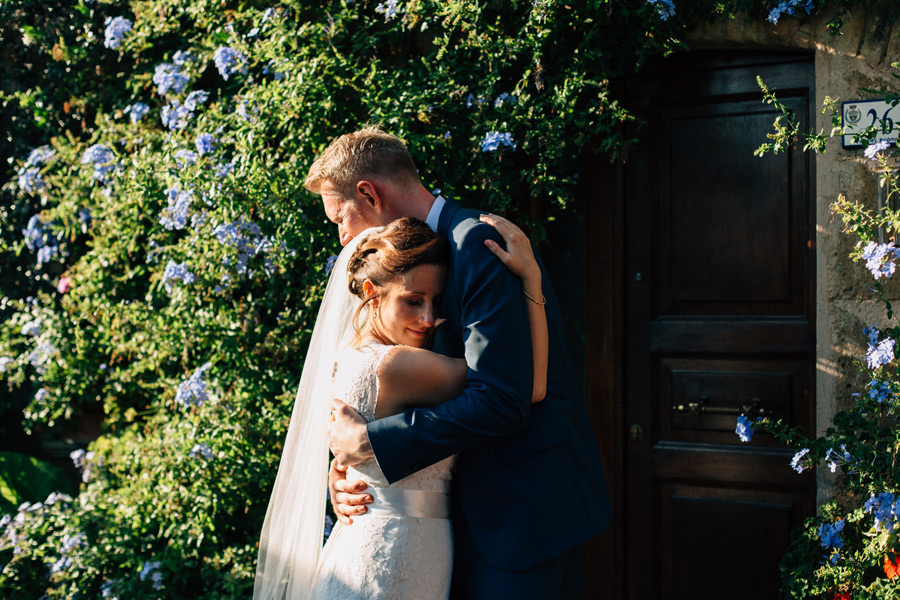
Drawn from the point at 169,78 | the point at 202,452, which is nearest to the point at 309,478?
the point at 202,452

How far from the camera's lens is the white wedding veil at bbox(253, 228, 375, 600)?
95.5 inches

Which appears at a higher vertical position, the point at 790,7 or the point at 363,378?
the point at 790,7

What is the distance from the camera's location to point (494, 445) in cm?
209

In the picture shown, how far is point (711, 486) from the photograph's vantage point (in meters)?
3.41

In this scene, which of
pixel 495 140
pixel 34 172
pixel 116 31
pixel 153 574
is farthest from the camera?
pixel 34 172

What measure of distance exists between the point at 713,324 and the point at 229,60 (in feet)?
8.38

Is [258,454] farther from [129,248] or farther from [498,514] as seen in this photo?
[498,514]

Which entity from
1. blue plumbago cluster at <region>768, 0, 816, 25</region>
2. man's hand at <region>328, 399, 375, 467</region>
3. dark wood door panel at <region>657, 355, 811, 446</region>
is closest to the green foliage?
blue plumbago cluster at <region>768, 0, 816, 25</region>

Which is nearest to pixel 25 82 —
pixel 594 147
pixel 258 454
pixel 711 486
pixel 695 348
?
pixel 258 454

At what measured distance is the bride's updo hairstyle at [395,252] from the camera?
2084mm

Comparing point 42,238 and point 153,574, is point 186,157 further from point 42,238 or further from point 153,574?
point 153,574

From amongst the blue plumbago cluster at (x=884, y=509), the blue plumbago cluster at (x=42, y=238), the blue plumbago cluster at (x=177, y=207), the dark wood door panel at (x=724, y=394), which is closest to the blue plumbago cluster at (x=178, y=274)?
the blue plumbago cluster at (x=177, y=207)

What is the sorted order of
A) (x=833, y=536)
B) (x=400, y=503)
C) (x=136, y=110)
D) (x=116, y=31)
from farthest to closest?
(x=116, y=31) → (x=136, y=110) → (x=833, y=536) → (x=400, y=503)

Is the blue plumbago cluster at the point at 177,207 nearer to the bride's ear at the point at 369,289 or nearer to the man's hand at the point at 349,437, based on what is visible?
the bride's ear at the point at 369,289
